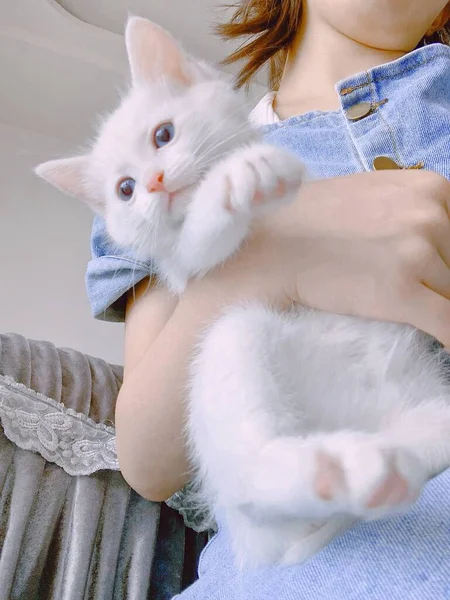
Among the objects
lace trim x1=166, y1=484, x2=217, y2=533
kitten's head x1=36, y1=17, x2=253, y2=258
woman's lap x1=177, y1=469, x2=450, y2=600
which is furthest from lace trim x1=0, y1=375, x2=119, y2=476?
woman's lap x1=177, y1=469, x2=450, y2=600

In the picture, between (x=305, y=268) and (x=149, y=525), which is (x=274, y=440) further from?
(x=149, y=525)

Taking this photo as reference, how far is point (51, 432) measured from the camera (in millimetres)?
941

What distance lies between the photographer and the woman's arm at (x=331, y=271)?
53 centimetres

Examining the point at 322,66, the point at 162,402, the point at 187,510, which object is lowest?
the point at 187,510

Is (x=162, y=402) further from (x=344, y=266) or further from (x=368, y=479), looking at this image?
(x=368, y=479)

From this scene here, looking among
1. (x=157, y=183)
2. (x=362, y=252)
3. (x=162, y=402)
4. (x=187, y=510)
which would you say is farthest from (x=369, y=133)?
(x=187, y=510)

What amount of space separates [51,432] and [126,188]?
0.54 m

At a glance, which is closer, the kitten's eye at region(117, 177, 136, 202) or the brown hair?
the kitten's eye at region(117, 177, 136, 202)

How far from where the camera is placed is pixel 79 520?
2.88 ft

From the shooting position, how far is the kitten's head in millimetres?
533

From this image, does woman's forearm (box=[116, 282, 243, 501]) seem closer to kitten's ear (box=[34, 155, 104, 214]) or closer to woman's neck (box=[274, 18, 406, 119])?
kitten's ear (box=[34, 155, 104, 214])

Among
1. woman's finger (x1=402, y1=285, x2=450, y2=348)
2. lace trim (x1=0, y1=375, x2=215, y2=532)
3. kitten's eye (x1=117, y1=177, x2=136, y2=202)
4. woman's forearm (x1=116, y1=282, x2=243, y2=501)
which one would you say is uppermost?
kitten's eye (x1=117, y1=177, x2=136, y2=202)

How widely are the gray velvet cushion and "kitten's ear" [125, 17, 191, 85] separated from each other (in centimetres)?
59

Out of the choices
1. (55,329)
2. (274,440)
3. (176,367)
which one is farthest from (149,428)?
(55,329)
